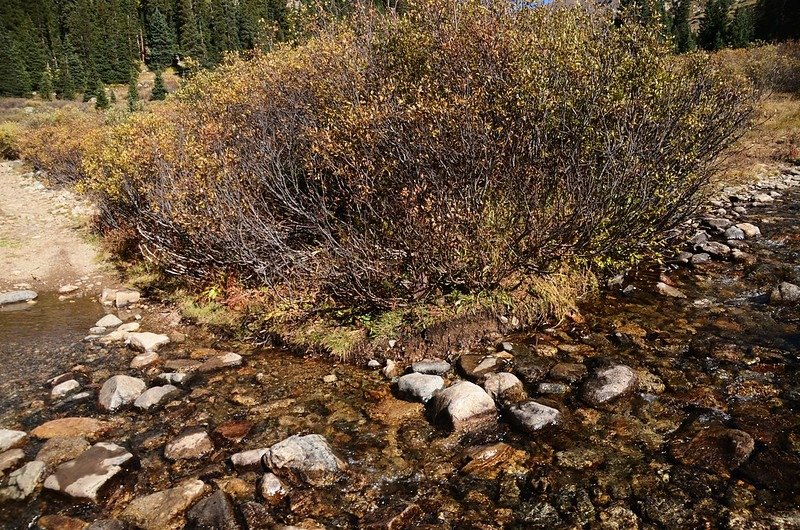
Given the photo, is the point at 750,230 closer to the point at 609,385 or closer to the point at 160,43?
the point at 609,385

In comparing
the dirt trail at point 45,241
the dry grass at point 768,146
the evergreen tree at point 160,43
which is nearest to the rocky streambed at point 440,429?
the dirt trail at point 45,241

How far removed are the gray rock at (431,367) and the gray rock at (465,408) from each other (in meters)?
0.89

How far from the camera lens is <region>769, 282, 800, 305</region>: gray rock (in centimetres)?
810

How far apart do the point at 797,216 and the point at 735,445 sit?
1014cm

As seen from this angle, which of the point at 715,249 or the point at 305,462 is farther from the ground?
the point at 715,249

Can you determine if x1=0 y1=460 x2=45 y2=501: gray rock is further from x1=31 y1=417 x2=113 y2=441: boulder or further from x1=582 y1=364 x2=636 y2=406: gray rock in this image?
x1=582 y1=364 x2=636 y2=406: gray rock

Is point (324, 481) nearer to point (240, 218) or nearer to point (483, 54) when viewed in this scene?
point (240, 218)

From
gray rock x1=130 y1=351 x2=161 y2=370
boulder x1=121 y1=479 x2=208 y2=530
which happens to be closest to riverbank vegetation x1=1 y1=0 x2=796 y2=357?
gray rock x1=130 y1=351 x2=161 y2=370

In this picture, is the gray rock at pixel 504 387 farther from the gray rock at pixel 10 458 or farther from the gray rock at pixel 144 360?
the gray rock at pixel 10 458

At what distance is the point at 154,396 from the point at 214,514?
2613 mm

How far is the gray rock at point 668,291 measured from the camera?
28.9 ft

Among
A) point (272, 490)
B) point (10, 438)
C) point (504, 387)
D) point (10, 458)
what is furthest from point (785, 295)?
point (10, 438)

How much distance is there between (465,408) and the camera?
5844 mm

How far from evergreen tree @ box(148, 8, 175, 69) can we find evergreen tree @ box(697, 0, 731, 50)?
234ft
